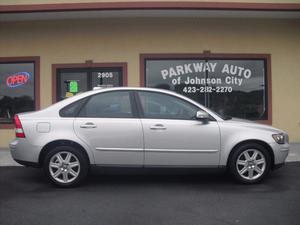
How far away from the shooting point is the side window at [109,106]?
6664mm

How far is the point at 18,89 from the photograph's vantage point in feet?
36.9

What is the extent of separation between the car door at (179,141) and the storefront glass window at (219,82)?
464 centimetres

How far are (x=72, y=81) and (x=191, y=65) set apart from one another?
3.24 m

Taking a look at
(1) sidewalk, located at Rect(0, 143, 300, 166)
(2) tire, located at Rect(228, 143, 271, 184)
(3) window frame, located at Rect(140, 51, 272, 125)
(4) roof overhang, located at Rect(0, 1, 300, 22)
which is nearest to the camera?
(2) tire, located at Rect(228, 143, 271, 184)

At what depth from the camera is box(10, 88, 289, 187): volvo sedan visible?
652 cm

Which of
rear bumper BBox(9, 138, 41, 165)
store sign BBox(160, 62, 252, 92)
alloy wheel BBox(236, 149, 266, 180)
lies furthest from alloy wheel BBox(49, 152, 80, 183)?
store sign BBox(160, 62, 252, 92)

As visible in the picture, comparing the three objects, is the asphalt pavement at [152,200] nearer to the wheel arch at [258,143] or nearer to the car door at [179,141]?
the car door at [179,141]

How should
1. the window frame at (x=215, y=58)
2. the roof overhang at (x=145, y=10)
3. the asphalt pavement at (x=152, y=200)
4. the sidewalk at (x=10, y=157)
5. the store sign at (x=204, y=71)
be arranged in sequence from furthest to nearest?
the store sign at (x=204, y=71) < the window frame at (x=215, y=58) < the roof overhang at (x=145, y=10) < the sidewalk at (x=10, y=157) < the asphalt pavement at (x=152, y=200)

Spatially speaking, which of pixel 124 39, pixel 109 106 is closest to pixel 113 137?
pixel 109 106

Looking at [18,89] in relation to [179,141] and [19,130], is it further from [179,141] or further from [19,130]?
[179,141]

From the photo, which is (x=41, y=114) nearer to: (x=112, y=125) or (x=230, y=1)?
(x=112, y=125)

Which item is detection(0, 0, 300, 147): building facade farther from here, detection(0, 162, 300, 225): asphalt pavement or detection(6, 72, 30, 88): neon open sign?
detection(0, 162, 300, 225): asphalt pavement

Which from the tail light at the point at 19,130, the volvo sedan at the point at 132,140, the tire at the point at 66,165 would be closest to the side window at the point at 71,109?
the volvo sedan at the point at 132,140

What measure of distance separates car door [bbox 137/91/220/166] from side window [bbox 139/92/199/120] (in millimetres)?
27
